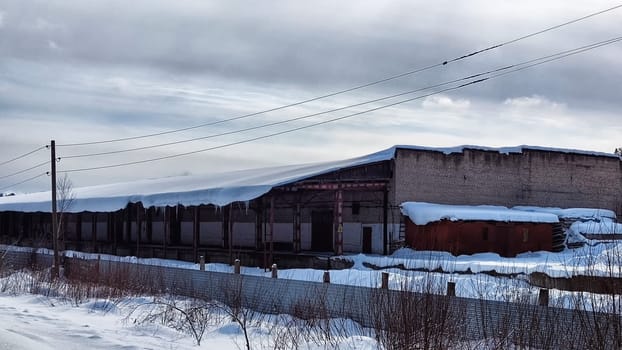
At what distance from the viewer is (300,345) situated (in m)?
9.77

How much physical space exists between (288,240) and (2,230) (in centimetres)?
3418

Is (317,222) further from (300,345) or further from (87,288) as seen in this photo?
(300,345)

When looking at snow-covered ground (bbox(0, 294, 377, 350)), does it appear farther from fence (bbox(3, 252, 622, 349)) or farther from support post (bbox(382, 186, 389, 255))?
support post (bbox(382, 186, 389, 255))

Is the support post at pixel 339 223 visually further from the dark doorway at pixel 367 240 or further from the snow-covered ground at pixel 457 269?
the dark doorway at pixel 367 240

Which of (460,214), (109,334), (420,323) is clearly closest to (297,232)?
(460,214)

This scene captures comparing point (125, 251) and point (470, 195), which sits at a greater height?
point (470, 195)

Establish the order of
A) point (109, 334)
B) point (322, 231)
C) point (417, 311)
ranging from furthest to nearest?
point (322, 231) → point (109, 334) → point (417, 311)

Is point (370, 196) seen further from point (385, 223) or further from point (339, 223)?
point (339, 223)

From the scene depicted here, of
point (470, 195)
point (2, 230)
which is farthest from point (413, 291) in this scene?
point (2, 230)

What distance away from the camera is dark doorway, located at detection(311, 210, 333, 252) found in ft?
115

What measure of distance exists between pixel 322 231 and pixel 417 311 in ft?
89.4

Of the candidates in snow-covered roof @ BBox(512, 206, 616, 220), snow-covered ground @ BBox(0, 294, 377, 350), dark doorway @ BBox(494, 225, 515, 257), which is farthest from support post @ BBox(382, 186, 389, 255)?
snow-covered ground @ BBox(0, 294, 377, 350)

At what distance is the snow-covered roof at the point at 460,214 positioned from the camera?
31281 mm

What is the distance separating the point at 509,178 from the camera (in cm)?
3669
